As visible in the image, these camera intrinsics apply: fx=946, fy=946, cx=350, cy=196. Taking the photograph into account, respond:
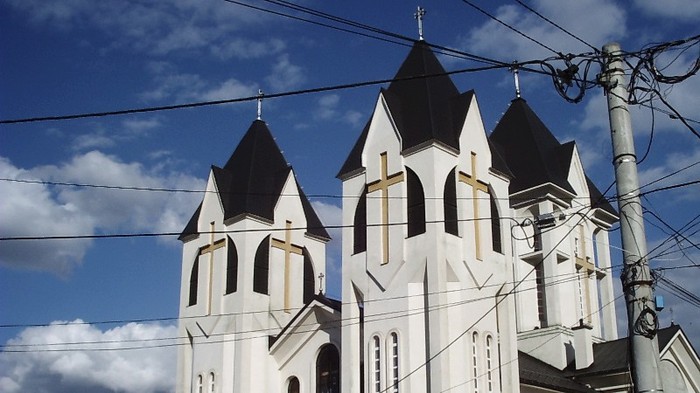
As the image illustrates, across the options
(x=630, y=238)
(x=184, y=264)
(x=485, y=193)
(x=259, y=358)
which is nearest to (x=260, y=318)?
(x=259, y=358)

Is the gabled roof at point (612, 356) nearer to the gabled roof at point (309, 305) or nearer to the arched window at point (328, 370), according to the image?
the arched window at point (328, 370)

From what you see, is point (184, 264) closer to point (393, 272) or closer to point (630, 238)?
point (393, 272)

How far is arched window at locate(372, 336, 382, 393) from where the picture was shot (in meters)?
26.2

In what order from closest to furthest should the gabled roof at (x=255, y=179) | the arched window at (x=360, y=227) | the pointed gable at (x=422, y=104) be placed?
the pointed gable at (x=422, y=104)
the arched window at (x=360, y=227)
the gabled roof at (x=255, y=179)

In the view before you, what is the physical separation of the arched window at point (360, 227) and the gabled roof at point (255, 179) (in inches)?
206

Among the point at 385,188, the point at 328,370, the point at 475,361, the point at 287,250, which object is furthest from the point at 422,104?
the point at 328,370

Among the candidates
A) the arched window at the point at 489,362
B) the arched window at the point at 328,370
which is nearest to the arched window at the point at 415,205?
the arched window at the point at 489,362

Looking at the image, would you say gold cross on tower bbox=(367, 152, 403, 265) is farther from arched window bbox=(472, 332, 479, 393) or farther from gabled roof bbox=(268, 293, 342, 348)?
arched window bbox=(472, 332, 479, 393)

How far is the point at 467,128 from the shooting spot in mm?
28719

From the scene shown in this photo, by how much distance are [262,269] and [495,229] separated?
28.0 feet

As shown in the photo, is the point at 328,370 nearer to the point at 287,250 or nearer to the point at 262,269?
the point at 262,269

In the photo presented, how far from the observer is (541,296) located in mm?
37000

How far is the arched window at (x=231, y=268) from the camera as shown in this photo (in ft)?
106

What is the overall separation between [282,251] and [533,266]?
416 inches
